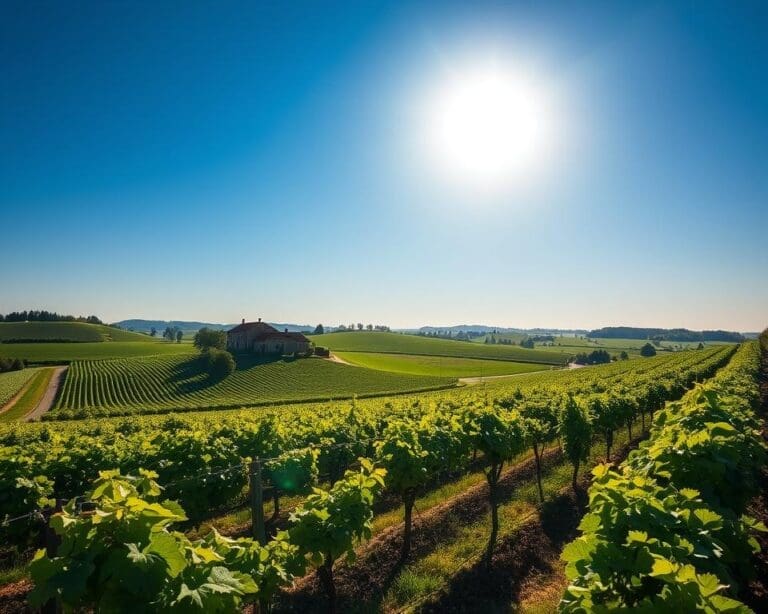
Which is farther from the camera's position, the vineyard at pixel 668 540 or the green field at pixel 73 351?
the green field at pixel 73 351

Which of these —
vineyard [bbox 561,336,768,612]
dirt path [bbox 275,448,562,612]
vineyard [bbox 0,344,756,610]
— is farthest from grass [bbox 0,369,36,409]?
vineyard [bbox 561,336,768,612]

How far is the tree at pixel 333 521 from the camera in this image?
596cm

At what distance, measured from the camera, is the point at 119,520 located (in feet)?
10.7

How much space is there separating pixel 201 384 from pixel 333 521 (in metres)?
75.2

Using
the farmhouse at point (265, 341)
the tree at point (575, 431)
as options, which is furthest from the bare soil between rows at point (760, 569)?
the farmhouse at point (265, 341)

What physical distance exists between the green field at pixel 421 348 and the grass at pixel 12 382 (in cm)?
7459

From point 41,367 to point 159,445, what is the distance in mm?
100016

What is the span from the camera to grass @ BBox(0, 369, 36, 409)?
59422 millimetres

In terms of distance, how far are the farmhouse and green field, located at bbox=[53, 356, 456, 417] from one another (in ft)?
19.6

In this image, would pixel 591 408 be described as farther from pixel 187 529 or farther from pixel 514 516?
pixel 187 529

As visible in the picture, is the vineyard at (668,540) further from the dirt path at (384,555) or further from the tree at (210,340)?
the tree at (210,340)

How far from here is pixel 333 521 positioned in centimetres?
611

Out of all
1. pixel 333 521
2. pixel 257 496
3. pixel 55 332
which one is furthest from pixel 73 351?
pixel 333 521

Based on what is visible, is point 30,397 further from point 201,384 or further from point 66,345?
point 66,345
